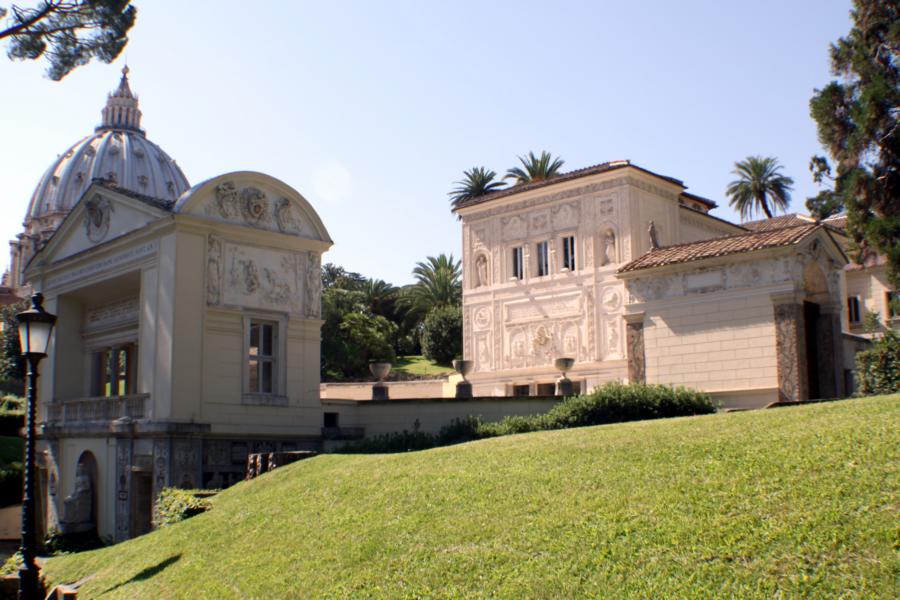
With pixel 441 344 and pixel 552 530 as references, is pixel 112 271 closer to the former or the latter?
pixel 552 530

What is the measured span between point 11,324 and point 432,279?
40642mm

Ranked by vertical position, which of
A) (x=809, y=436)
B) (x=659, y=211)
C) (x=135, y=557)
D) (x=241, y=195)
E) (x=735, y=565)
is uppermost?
(x=659, y=211)

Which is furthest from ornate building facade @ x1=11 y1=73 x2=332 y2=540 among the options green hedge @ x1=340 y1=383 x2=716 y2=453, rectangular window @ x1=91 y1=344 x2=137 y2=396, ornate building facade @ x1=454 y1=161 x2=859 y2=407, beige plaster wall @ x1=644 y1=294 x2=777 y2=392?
beige plaster wall @ x1=644 y1=294 x2=777 y2=392

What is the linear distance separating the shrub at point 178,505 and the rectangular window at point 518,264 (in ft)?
85.9

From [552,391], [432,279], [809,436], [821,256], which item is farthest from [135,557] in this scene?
[432,279]

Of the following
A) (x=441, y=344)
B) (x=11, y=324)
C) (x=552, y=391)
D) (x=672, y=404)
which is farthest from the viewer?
(x=11, y=324)

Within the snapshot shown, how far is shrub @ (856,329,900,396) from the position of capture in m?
21.3

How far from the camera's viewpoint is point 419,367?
68562 mm

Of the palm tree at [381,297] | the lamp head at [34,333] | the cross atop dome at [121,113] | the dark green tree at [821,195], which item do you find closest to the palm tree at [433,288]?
the palm tree at [381,297]

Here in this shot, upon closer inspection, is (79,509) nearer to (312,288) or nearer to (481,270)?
(312,288)

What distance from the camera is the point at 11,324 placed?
3361 inches

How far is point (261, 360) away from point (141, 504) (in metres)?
4.57

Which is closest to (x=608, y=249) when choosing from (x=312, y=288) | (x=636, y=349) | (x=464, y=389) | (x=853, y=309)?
(x=464, y=389)

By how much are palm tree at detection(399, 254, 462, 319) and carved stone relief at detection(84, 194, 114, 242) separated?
46.9 meters
